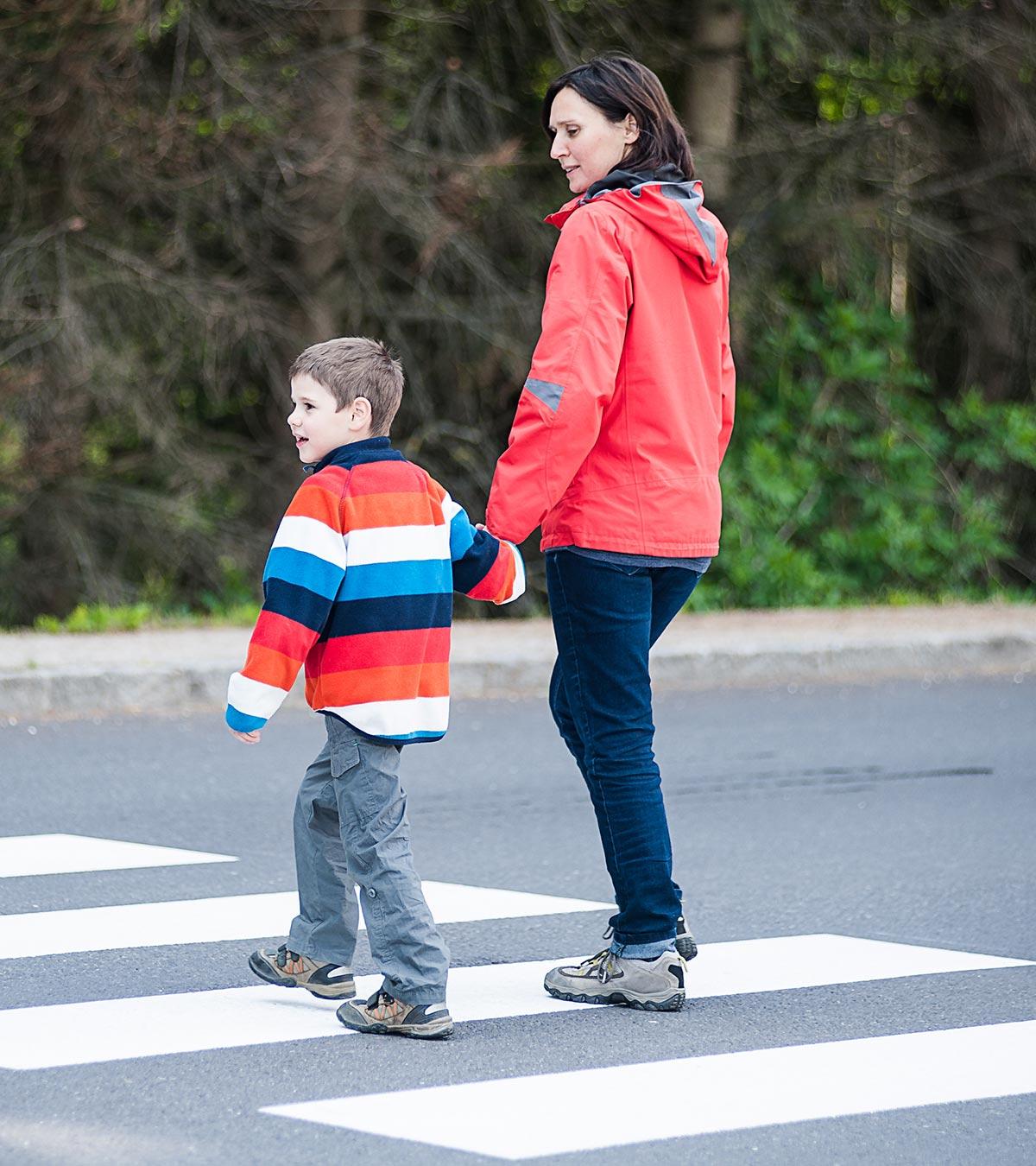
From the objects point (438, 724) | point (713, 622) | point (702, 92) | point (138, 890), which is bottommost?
point (713, 622)

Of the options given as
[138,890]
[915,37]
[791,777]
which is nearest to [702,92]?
[915,37]

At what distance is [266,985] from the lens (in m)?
5.07

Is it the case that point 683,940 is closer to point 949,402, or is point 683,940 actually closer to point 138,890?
point 138,890

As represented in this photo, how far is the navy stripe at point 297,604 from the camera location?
4.39 meters

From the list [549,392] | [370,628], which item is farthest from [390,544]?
[549,392]

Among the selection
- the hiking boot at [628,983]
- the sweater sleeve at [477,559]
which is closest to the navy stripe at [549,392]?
the sweater sleeve at [477,559]

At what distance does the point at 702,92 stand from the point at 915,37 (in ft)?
5.96

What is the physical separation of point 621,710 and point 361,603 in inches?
28.1

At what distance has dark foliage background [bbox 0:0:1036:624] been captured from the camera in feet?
47.9

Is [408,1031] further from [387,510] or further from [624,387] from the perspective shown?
[624,387]

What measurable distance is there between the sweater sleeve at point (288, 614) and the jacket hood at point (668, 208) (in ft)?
3.13

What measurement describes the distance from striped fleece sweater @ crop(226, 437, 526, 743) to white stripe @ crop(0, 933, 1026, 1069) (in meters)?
0.68

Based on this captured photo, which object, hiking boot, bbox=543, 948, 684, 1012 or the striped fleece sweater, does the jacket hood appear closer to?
the striped fleece sweater

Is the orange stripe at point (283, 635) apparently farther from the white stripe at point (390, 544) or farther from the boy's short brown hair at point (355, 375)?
the boy's short brown hair at point (355, 375)
